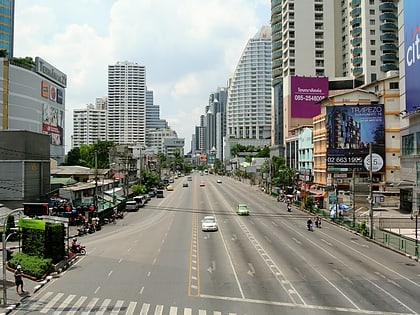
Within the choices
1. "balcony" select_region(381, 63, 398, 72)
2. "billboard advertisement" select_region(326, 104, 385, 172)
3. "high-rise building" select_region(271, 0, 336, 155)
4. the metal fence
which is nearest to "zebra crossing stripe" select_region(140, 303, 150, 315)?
the metal fence

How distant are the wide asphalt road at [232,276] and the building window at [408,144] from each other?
19.9 metres

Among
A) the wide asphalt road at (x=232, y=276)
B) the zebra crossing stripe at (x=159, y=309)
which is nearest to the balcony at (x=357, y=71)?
the wide asphalt road at (x=232, y=276)

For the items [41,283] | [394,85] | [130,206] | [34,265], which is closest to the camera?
[41,283]

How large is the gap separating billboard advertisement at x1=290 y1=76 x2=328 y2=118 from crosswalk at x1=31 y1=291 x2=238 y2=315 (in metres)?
105

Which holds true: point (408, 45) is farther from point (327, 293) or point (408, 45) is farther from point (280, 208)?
point (327, 293)

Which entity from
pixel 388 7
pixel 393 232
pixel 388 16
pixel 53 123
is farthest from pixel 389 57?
pixel 53 123

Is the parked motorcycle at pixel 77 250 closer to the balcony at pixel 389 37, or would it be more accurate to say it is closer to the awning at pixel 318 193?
the awning at pixel 318 193

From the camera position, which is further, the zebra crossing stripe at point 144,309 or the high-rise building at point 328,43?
the high-rise building at point 328,43

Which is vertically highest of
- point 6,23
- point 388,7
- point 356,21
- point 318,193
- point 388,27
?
point 6,23

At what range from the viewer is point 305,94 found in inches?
4894

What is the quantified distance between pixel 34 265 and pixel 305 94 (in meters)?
103

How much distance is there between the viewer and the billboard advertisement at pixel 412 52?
61219mm

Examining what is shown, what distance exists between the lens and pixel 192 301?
2406cm

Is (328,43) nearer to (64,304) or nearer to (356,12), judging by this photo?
(356,12)
